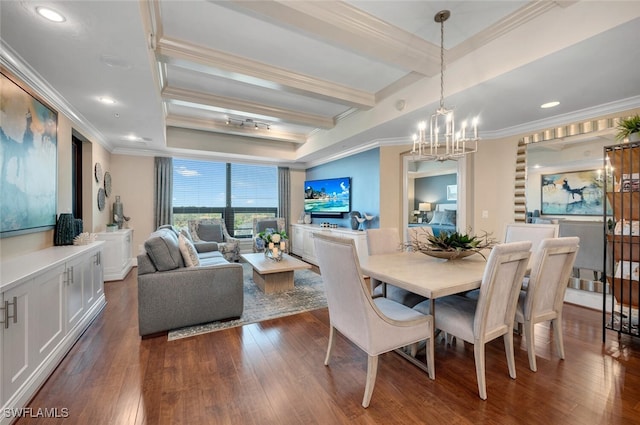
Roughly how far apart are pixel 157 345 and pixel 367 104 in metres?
3.74

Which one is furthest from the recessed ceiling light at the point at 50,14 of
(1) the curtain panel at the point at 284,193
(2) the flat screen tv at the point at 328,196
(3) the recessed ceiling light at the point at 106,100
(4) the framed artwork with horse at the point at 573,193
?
(1) the curtain panel at the point at 284,193

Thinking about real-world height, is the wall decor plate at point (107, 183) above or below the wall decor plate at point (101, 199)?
above

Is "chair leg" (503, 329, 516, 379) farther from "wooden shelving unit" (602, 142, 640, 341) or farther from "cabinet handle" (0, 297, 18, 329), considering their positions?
"cabinet handle" (0, 297, 18, 329)

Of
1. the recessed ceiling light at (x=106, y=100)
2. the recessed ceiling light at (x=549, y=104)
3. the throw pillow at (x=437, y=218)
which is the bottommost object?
the throw pillow at (x=437, y=218)

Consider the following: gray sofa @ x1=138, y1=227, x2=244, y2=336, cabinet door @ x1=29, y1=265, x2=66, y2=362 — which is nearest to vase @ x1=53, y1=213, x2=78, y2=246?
cabinet door @ x1=29, y1=265, x2=66, y2=362

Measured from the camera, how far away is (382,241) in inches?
122

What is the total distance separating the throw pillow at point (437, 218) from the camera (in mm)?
6851

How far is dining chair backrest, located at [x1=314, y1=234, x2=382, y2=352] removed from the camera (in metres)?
1.63

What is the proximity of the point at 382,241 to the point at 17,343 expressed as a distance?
2.97 m

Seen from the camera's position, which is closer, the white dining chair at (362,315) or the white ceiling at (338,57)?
the white dining chair at (362,315)

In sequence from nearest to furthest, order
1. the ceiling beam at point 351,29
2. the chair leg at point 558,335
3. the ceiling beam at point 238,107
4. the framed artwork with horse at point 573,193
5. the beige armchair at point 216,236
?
the ceiling beam at point 351,29
the chair leg at point 558,335
the framed artwork with horse at point 573,193
the ceiling beam at point 238,107
the beige armchair at point 216,236

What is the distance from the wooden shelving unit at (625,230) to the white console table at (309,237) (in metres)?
3.02

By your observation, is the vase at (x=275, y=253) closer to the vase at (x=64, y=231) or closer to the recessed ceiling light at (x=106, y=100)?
the vase at (x=64, y=231)

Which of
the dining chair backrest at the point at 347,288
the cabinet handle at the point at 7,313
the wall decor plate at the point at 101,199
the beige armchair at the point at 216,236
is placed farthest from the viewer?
the beige armchair at the point at 216,236
